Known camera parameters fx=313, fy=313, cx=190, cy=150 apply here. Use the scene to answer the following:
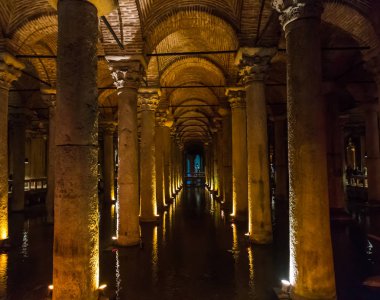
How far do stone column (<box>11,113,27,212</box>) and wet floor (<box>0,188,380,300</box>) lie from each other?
4.78 meters

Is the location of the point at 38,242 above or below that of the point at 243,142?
below

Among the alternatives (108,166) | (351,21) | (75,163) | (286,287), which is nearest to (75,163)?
(75,163)

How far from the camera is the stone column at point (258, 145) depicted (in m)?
7.70

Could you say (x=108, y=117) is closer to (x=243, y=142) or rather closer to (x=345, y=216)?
(x=243, y=142)

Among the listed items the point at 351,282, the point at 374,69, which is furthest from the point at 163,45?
the point at 351,282

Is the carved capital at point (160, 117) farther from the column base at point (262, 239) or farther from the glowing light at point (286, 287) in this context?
the glowing light at point (286, 287)

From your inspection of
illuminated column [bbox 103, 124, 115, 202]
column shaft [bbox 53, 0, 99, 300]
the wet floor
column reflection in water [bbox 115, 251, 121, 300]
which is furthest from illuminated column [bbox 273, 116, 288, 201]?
column shaft [bbox 53, 0, 99, 300]

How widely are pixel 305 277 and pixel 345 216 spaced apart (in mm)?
8333

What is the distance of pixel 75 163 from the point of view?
12.8ft

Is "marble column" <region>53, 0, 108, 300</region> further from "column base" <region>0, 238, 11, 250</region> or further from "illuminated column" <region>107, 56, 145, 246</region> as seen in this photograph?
"column base" <region>0, 238, 11, 250</region>

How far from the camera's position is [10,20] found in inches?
323

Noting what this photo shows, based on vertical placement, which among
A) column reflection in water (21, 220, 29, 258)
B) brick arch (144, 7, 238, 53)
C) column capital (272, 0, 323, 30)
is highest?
brick arch (144, 7, 238, 53)

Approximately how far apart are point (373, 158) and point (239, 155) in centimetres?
749

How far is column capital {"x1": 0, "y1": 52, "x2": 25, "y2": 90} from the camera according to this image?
810cm
